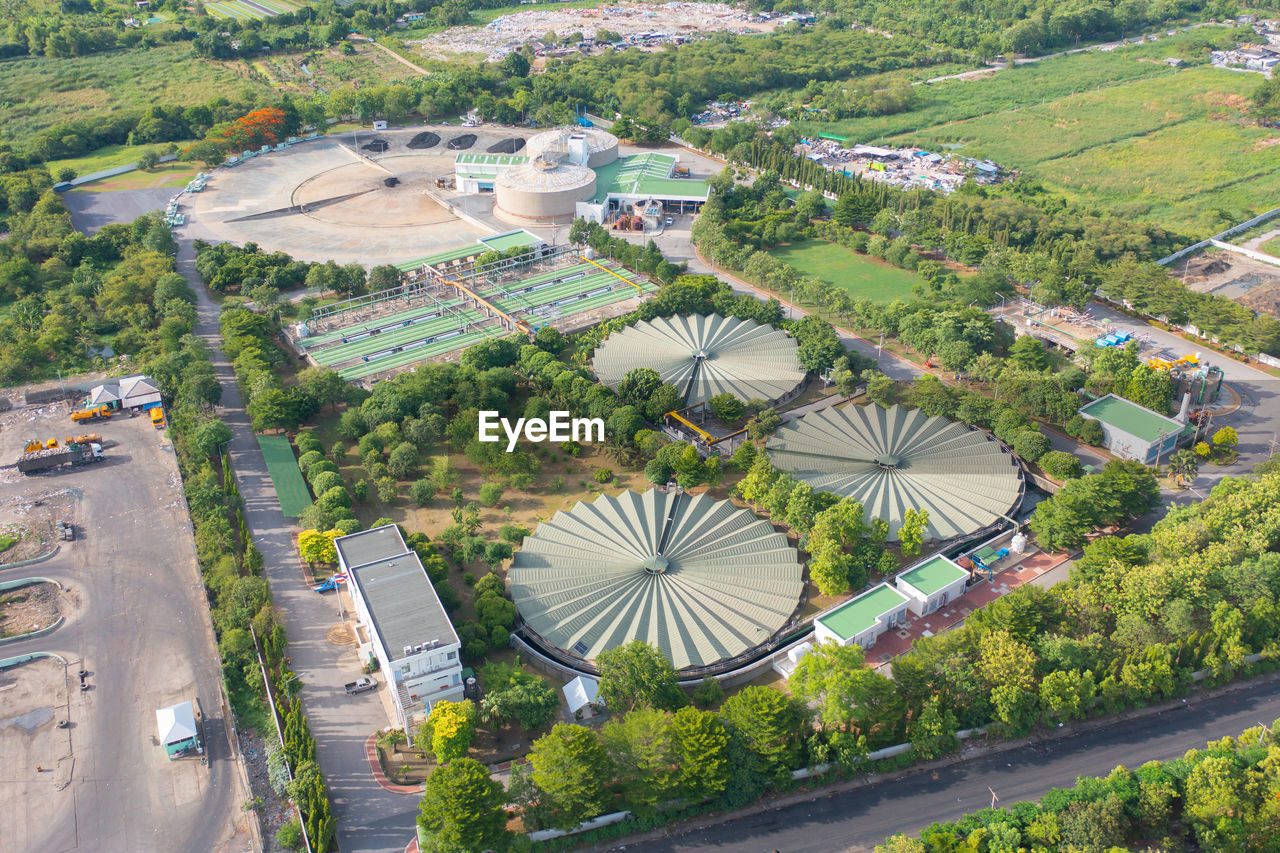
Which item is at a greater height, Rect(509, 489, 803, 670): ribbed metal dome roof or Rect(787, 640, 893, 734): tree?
Rect(787, 640, 893, 734): tree

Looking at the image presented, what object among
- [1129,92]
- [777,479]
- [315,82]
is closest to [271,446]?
[777,479]

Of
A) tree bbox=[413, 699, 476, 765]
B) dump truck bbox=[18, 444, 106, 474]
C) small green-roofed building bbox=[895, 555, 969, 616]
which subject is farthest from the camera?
dump truck bbox=[18, 444, 106, 474]

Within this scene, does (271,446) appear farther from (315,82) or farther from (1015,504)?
(315,82)

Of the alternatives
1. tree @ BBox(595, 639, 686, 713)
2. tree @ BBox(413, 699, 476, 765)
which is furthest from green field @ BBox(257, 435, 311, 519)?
tree @ BBox(595, 639, 686, 713)

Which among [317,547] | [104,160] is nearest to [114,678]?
[317,547]

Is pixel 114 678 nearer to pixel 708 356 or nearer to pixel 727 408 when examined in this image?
pixel 727 408

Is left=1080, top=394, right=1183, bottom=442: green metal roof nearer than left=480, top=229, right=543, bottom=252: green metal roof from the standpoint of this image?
Yes

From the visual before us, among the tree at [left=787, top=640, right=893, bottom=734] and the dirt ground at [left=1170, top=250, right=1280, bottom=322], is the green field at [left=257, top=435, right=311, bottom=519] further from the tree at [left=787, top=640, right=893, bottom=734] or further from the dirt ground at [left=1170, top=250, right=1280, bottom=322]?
the dirt ground at [left=1170, top=250, right=1280, bottom=322]
